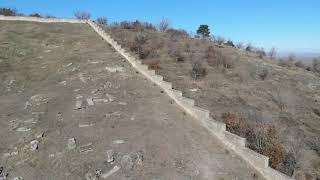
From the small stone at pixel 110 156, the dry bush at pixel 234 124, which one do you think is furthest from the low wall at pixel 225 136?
the small stone at pixel 110 156

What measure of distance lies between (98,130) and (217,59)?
35890 millimetres

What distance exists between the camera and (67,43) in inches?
1923

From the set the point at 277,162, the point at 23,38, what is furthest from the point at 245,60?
the point at 277,162

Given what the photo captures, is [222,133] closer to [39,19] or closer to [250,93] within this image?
[250,93]

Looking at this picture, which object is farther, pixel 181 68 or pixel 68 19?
pixel 68 19

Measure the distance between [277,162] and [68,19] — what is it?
45.5 meters

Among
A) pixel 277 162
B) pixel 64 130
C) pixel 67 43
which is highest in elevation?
pixel 67 43

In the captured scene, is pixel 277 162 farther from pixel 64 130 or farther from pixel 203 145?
pixel 64 130

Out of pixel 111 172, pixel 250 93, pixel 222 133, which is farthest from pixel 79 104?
pixel 250 93

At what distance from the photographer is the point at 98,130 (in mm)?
24672

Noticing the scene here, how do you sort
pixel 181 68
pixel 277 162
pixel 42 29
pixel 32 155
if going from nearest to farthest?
pixel 32 155, pixel 277 162, pixel 181 68, pixel 42 29

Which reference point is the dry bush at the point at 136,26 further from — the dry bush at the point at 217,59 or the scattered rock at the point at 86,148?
the scattered rock at the point at 86,148

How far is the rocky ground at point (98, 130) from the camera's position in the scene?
829 inches

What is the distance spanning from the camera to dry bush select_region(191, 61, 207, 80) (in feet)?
164
